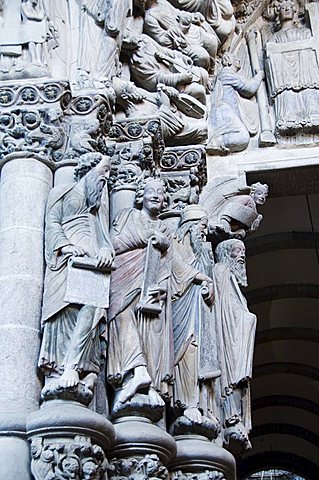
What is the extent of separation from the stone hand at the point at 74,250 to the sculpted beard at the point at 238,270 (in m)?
1.93

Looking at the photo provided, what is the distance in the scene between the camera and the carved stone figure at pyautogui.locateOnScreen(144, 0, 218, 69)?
670 cm

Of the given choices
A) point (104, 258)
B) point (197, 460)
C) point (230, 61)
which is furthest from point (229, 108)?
point (197, 460)

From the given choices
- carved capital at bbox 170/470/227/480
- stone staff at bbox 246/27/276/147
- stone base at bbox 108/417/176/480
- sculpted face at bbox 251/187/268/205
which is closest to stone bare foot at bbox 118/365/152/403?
stone base at bbox 108/417/176/480

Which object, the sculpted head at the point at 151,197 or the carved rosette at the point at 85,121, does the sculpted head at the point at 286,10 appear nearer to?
the carved rosette at the point at 85,121

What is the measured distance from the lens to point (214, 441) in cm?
516

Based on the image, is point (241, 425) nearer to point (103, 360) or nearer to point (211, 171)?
point (103, 360)

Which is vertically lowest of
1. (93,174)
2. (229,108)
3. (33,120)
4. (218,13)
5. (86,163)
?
(93,174)

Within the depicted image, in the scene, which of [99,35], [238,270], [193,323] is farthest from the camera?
[238,270]

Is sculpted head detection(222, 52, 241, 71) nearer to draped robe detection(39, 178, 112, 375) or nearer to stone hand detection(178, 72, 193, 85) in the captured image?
stone hand detection(178, 72, 193, 85)

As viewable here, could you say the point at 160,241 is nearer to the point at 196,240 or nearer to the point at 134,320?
the point at 134,320

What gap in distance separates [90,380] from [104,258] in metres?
0.73

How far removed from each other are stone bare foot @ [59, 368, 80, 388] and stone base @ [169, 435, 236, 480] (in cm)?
107

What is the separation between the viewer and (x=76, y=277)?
14.4ft

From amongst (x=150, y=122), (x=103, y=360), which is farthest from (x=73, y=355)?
(x=150, y=122)
